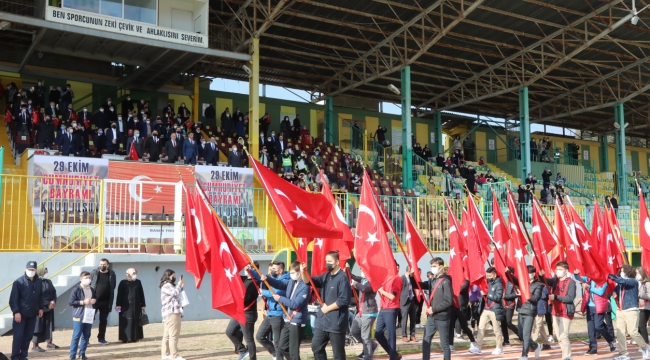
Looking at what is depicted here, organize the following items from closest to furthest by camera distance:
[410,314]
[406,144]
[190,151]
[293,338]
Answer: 1. [293,338]
2. [410,314]
3. [190,151]
4. [406,144]

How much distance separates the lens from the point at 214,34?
94.5 feet

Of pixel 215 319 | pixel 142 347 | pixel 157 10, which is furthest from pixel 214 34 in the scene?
pixel 142 347

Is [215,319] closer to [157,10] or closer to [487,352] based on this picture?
[487,352]

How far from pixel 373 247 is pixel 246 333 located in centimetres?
259

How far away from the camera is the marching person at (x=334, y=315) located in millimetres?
9695

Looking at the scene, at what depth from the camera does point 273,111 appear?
37.8 m

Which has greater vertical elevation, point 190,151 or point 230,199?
point 190,151

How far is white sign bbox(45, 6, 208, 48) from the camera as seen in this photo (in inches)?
896

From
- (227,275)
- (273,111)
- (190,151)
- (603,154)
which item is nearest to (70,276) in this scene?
(227,275)

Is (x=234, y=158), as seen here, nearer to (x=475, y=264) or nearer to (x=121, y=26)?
(x=121, y=26)

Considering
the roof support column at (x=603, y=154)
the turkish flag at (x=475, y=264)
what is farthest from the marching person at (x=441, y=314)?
the roof support column at (x=603, y=154)

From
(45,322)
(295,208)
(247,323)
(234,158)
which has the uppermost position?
(234,158)

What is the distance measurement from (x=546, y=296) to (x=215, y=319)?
8.58 metres

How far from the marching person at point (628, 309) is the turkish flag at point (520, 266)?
1.63 m
